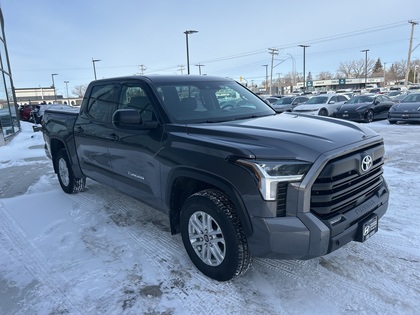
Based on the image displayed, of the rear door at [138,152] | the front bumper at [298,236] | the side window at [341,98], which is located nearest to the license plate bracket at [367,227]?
the front bumper at [298,236]

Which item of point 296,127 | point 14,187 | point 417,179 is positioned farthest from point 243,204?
point 14,187

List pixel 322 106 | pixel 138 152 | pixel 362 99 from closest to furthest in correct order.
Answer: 1. pixel 138 152
2. pixel 362 99
3. pixel 322 106

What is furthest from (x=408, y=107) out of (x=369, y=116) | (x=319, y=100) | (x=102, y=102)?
(x=102, y=102)

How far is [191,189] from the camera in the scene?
3371 millimetres

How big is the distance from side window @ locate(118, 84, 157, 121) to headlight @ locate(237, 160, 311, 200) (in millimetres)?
1502

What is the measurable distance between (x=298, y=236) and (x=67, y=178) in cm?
452

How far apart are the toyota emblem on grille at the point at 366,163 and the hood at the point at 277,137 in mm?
166

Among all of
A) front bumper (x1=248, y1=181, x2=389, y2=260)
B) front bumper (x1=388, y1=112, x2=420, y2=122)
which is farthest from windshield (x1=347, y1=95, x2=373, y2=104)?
front bumper (x1=248, y1=181, x2=389, y2=260)

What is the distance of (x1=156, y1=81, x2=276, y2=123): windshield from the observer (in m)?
3.60

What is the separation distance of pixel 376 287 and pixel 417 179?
12.4ft

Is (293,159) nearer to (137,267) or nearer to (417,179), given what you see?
(137,267)

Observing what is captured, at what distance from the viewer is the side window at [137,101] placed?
3.66 m

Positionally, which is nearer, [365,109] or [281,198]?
[281,198]

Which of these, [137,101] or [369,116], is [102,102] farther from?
[369,116]
